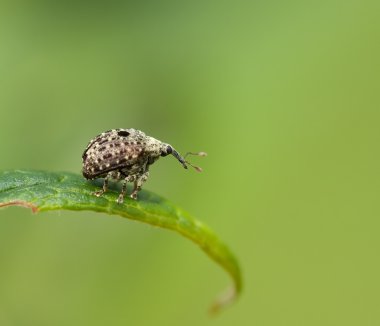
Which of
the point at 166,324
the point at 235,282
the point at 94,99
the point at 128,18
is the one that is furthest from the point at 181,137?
the point at 235,282

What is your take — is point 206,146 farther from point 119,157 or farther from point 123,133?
point 119,157

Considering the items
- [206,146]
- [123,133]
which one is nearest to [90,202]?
[123,133]

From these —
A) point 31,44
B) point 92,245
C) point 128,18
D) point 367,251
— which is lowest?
point 92,245

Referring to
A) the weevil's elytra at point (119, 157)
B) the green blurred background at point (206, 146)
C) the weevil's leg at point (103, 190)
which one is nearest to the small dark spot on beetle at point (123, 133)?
the weevil's elytra at point (119, 157)

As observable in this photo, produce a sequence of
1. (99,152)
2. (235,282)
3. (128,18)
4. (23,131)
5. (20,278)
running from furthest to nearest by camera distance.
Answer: (128,18) < (23,131) < (20,278) < (235,282) < (99,152)

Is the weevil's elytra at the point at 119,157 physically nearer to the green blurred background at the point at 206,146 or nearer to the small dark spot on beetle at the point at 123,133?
the small dark spot on beetle at the point at 123,133

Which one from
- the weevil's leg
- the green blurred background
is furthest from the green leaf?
the green blurred background

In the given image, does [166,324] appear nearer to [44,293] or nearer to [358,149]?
[44,293]
